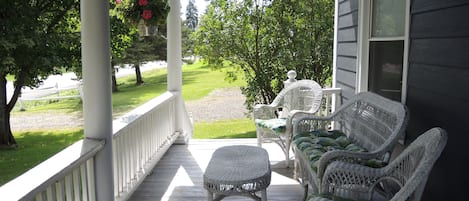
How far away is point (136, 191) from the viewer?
342cm

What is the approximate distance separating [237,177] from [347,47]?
265cm

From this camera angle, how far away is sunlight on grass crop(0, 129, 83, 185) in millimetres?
5773

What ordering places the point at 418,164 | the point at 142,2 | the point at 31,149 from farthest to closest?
the point at 31,149
the point at 142,2
the point at 418,164

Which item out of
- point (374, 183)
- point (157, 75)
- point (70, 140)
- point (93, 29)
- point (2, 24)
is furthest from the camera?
point (157, 75)

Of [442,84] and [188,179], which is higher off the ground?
[442,84]

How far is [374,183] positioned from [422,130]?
705mm

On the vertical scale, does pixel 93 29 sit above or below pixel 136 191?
above

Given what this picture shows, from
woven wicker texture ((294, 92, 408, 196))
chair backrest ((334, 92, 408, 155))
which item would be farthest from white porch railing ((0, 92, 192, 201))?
chair backrest ((334, 92, 408, 155))

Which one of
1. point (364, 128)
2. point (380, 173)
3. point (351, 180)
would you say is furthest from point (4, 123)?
point (380, 173)

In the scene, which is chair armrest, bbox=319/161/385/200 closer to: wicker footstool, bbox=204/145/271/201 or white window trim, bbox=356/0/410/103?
wicker footstool, bbox=204/145/271/201

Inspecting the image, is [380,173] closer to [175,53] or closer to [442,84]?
[442,84]

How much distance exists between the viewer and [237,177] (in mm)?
2391

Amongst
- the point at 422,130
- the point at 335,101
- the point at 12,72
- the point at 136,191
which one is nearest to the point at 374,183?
the point at 422,130

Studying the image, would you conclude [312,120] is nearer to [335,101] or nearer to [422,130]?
[422,130]
